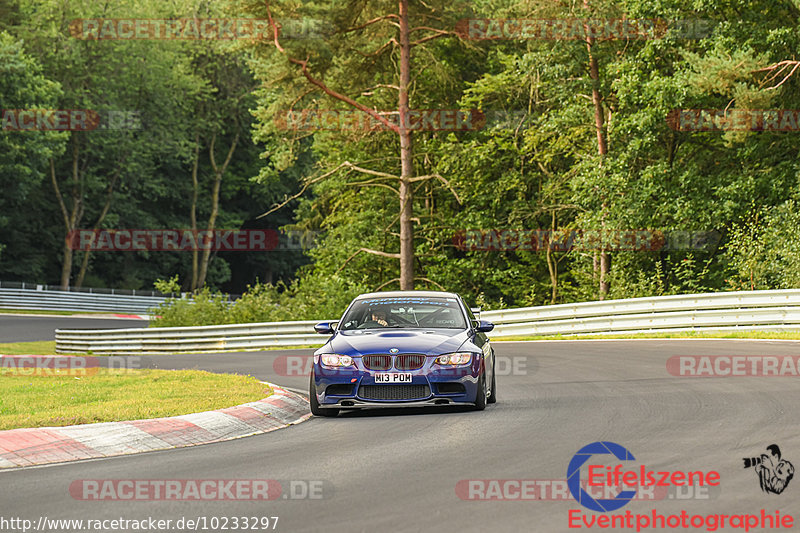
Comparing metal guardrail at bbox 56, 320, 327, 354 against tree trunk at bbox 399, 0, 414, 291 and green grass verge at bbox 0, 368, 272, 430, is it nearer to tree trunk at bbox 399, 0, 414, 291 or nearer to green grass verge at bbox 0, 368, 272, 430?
tree trunk at bbox 399, 0, 414, 291

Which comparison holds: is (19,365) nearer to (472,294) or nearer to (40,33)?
(472,294)

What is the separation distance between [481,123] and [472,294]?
7474 millimetres

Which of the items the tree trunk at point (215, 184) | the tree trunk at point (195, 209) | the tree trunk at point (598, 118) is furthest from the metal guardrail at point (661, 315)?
the tree trunk at point (215, 184)

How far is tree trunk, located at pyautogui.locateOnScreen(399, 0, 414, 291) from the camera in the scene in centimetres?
3700

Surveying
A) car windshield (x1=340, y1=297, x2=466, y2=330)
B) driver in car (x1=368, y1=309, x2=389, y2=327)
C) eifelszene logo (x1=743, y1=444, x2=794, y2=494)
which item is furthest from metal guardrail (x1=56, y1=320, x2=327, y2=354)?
eifelszene logo (x1=743, y1=444, x2=794, y2=494)

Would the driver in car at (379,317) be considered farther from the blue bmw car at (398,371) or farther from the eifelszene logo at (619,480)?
the eifelszene logo at (619,480)

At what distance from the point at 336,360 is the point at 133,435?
269cm

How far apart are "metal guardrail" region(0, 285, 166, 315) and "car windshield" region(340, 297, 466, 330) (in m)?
48.3

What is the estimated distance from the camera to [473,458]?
8773 mm

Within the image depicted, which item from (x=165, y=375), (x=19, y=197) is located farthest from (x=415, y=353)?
(x=19, y=197)

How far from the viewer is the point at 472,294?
43531 millimetres

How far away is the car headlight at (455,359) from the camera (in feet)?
38.8

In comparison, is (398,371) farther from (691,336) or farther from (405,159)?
(405,159)

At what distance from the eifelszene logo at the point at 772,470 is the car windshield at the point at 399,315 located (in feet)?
17.1
